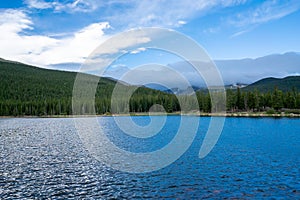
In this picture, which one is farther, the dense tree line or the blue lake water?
the dense tree line

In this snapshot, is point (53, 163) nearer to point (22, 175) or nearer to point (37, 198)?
point (22, 175)

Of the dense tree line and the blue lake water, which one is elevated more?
the dense tree line

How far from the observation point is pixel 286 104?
499 feet

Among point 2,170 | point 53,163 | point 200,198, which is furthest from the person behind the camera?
point 53,163

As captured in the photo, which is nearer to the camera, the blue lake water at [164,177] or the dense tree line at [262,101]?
the blue lake water at [164,177]

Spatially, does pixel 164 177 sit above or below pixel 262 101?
below

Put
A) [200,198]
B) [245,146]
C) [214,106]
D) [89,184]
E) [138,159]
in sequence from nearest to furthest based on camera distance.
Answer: [200,198], [89,184], [138,159], [245,146], [214,106]

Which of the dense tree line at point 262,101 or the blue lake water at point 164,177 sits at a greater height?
the dense tree line at point 262,101

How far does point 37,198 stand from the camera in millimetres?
24656

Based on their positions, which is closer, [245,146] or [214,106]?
[245,146]

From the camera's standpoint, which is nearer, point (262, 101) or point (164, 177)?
point (164, 177)

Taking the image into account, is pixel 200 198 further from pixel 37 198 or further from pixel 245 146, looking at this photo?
pixel 245 146

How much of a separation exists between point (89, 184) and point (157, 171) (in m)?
8.71

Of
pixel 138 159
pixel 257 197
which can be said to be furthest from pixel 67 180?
pixel 257 197
